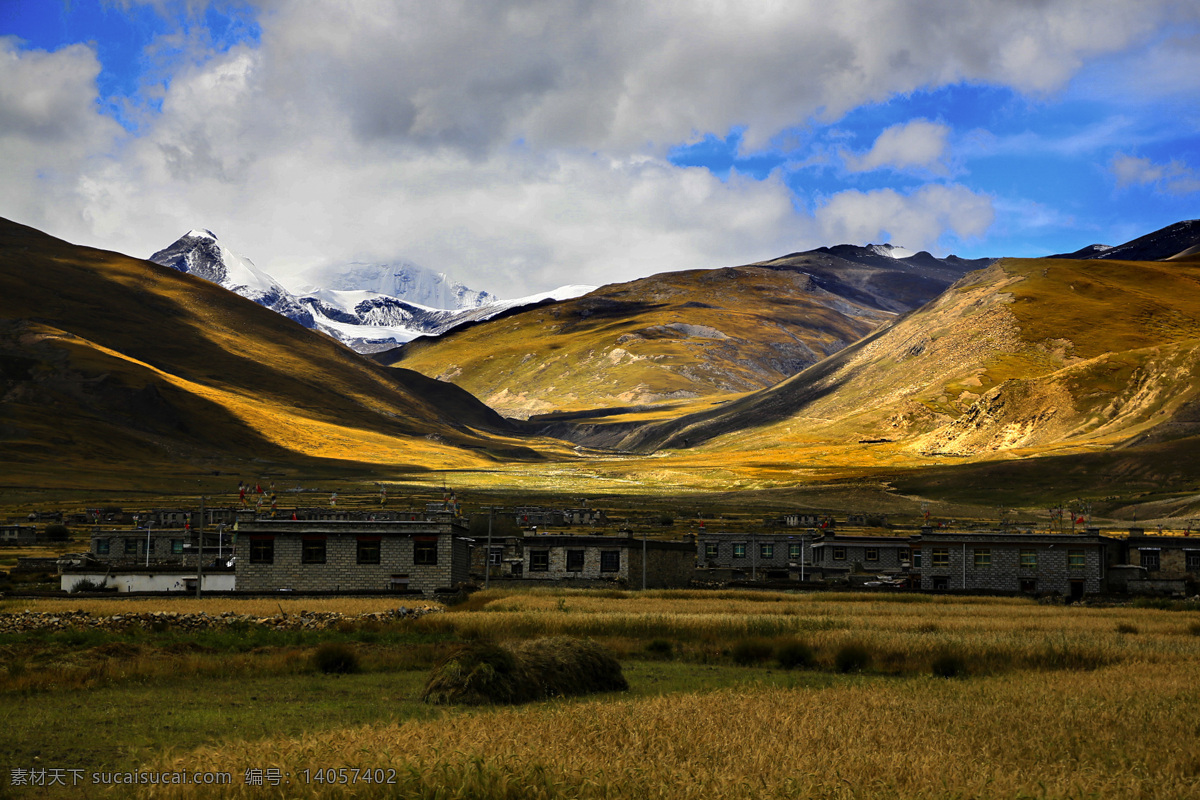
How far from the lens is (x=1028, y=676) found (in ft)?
97.5

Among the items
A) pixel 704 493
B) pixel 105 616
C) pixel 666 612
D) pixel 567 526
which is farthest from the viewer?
pixel 704 493

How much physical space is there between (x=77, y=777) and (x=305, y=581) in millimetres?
43237

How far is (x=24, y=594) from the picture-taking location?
53750 millimetres

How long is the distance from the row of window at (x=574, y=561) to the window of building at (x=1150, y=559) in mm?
37868

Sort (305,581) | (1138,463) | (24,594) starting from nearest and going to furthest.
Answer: (24,594) → (305,581) → (1138,463)

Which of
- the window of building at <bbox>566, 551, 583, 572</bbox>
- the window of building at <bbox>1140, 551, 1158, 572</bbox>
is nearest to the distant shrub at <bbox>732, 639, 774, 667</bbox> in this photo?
the window of building at <bbox>566, 551, 583, 572</bbox>

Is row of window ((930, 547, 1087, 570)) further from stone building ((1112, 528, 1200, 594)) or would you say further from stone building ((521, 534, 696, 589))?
stone building ((521, 534, 696, 589))

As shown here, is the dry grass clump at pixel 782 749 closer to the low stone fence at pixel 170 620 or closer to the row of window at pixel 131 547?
the low stone fence at pixel 170 620

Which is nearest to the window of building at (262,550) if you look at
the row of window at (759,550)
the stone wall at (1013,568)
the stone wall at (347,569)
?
the stone wall at (347,569)

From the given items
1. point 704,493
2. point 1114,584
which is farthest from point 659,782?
point 704,493

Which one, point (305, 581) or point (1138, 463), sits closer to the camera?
point (305, 581)

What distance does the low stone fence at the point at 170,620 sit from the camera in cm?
3634

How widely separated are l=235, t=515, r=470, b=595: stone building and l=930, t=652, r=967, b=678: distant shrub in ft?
105

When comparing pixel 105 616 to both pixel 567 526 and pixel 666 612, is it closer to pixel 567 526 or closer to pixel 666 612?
pixel 666 612
